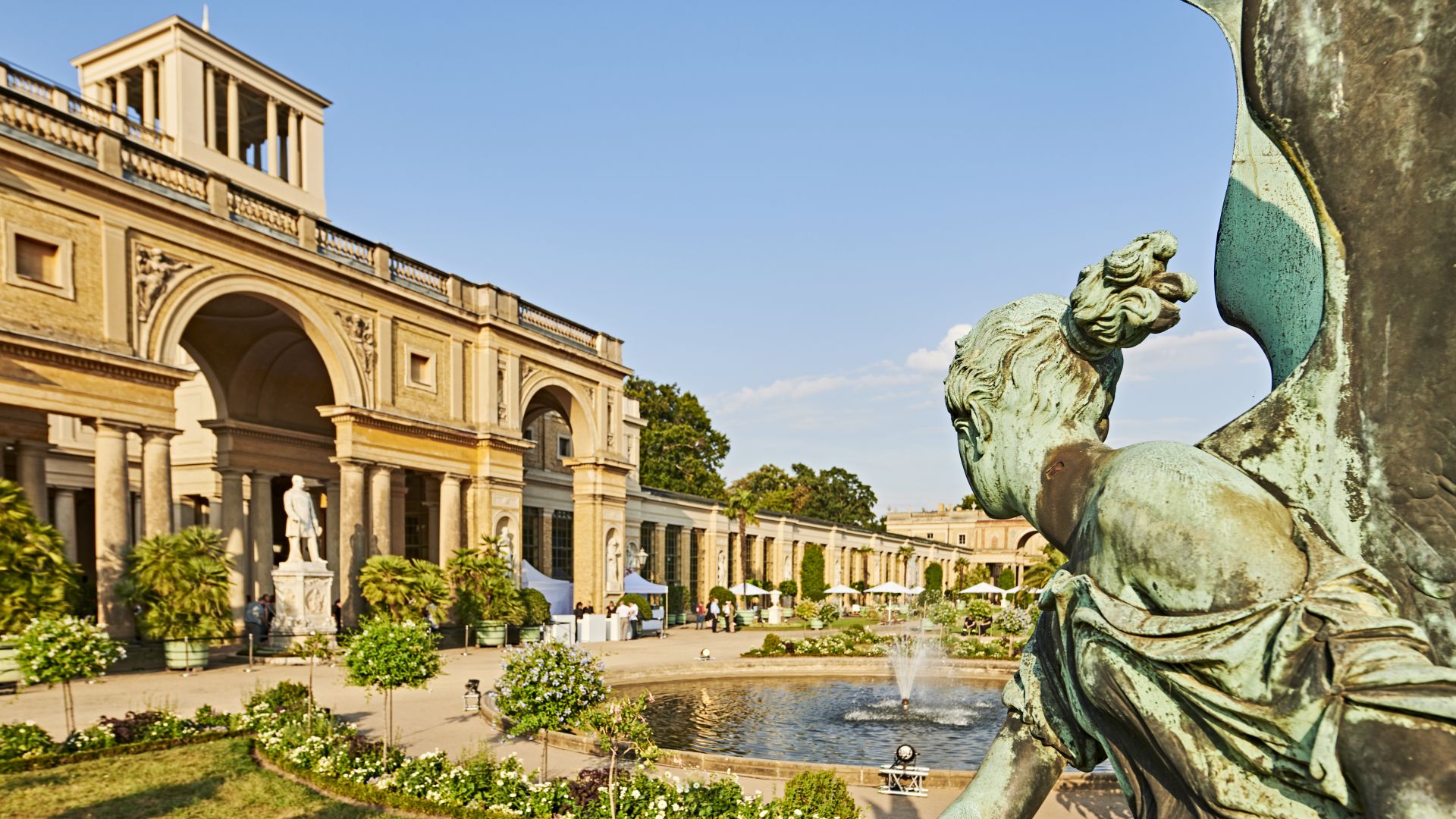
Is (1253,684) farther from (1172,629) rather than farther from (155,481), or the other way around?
(155,481)

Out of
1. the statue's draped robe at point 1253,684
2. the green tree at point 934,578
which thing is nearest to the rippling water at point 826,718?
the statue's draped robe at point 1253,684

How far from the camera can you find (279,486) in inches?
1286

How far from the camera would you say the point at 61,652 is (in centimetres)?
1105

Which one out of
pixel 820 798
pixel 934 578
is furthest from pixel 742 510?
pixel 820 798

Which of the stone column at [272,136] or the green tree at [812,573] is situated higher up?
the stone column at [272,136]

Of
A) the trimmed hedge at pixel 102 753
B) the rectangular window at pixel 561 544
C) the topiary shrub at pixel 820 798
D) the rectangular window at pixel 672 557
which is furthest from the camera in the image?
the rectangular window at pixel 672 557

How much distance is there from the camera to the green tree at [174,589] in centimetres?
1861

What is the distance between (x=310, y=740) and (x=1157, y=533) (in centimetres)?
1142

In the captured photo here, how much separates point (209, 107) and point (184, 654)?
21.1 metres

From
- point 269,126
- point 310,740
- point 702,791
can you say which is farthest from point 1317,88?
point 269,126

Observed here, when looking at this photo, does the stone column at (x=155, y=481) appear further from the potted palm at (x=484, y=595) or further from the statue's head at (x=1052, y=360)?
the statue's head at (x=1052, y=360)

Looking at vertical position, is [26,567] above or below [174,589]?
above

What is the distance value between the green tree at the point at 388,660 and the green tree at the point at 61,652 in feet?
10.7

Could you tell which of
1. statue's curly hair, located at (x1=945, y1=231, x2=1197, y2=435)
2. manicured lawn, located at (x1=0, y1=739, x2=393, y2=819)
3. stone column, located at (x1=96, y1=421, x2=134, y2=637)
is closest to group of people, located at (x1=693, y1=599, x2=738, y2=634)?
stone column, located at (x1=96, y1=421, x2=134, y2=637)
